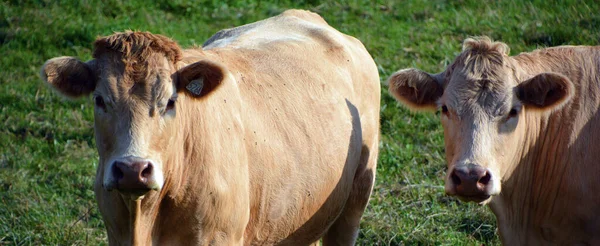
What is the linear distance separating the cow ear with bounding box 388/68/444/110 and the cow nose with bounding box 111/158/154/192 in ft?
7.20

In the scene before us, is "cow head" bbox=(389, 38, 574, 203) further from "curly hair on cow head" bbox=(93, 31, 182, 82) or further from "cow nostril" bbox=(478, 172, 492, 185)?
"curly hair on cow head" bbox=(93, 31, 182, 82)

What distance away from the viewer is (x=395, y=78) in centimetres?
635

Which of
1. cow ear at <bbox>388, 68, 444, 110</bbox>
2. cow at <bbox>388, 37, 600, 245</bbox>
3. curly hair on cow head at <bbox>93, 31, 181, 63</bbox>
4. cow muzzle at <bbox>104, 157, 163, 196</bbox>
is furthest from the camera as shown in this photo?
cow ear at <bbox>388, 68, 444, 110</bbox>

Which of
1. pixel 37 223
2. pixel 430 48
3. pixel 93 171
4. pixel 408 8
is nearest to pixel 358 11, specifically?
pixel 408 8

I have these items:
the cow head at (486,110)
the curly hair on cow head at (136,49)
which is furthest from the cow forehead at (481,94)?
the curly hair on cow head at (136,49)

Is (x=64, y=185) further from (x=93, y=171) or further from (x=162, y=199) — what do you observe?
(x=162, y=199)

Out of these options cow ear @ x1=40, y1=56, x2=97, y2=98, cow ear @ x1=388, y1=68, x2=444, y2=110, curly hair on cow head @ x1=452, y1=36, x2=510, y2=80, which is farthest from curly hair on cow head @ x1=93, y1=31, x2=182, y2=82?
curly hair on cow head @ x1=452, y1=36, x2=510, y2=80

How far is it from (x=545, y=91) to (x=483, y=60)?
46cm

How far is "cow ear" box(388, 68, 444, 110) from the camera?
6.27 meters

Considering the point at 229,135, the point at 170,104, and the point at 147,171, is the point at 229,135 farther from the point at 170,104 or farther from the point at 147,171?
the point at 147,171

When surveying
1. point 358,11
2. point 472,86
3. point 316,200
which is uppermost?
point 472,86

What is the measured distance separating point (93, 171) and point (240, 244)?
3727 millimetres

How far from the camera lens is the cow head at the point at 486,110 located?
5512 mm

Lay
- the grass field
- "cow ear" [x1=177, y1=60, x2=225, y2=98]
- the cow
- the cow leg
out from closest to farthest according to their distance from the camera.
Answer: "cow ear" [x1=177, y1=60, x2=225, y2=98]
the cow
the cow leg
the grass field
